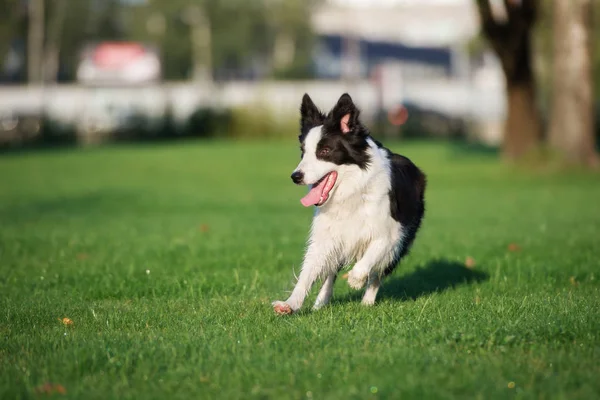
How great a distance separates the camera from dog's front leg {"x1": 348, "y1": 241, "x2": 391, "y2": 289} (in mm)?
A: 6730

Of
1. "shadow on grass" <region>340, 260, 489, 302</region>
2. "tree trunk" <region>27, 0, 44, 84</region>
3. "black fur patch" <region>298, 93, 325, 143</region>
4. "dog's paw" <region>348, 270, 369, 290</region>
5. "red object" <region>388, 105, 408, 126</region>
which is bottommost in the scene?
"red object" <region>388, 105, 408, 126</region>

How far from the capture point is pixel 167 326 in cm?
643

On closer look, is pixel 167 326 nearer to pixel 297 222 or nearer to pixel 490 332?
pixel 490 332

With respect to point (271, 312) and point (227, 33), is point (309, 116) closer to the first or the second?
point (271, 312)

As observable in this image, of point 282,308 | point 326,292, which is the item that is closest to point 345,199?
point 326,292

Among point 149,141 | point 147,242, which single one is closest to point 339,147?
point 147,242

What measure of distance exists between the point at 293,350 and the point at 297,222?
9003 mm

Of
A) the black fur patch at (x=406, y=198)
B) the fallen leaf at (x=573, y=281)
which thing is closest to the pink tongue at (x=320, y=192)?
the black fur patch at (x=406, y=198)

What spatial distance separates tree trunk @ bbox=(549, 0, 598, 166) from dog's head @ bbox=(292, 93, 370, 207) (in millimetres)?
17569

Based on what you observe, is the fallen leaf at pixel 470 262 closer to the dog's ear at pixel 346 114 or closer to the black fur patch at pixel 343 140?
the black fur patch at pixel 343 140

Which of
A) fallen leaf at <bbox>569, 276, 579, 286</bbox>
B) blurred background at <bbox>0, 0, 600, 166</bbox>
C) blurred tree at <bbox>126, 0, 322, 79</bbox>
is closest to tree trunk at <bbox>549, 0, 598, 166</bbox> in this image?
blurred background at <bbox>0, 0, 600, 166</bbox>

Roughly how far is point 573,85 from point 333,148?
59.2 ft

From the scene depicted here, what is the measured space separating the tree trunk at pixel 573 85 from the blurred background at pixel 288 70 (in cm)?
4

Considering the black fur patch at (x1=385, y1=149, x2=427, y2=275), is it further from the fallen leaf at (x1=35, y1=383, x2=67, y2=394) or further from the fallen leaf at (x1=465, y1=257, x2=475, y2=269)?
the fallen leaf at (x1=35, y1=383, x2=67, y2=394)
